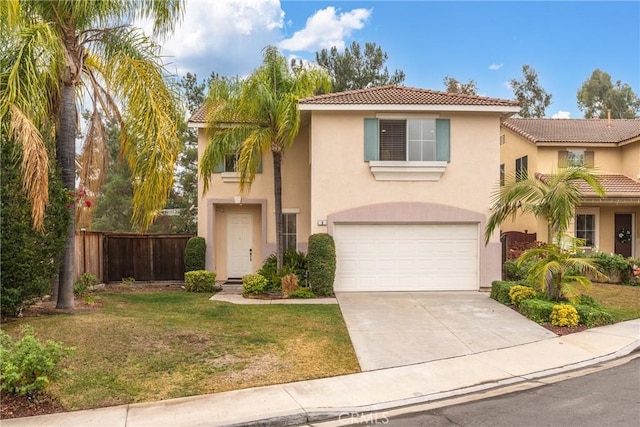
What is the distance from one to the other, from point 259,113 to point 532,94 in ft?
114

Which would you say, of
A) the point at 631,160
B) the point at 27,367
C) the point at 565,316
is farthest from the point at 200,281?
the point at 631,160

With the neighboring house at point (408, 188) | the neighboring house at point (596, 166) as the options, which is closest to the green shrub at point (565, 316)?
the neighboring house at point (408, 188)

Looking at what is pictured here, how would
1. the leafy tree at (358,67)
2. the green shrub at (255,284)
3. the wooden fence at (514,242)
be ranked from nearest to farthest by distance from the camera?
the green shrub at (255,284) → the wooden fence at (514,242) → the leafy tree at (358,67)

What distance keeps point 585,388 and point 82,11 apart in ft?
34.4

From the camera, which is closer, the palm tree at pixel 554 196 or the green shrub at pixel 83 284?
the palm tree at pixel 554 196

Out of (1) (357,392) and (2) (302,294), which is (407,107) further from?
(1) (357,392)

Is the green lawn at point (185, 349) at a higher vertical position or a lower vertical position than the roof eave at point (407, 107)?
lower

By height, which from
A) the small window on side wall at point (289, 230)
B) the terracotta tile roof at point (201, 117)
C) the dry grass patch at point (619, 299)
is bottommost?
the dry grass patch at point (619, 299)

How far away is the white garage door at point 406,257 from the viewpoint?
13922 mm

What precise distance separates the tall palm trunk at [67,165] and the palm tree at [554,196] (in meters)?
9.68

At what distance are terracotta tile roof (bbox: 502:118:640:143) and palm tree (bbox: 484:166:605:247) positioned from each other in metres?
9.24

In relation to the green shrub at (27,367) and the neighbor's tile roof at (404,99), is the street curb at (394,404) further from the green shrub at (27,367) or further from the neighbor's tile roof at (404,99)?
the neighbor's tile roof at (404,99)

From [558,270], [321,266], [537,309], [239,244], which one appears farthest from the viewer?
[239,244]

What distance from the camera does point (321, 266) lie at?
42.7 feet
